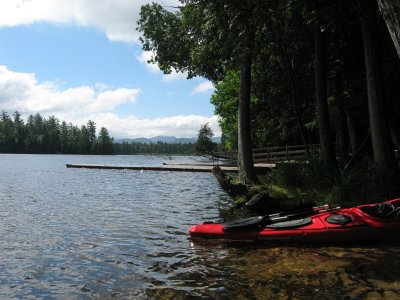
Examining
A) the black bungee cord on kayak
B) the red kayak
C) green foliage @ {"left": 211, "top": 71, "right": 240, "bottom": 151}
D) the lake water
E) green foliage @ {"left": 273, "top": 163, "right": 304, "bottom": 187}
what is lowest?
the lake water

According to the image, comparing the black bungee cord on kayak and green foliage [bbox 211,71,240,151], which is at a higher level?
green foliage [bbox 211,71,240,151]

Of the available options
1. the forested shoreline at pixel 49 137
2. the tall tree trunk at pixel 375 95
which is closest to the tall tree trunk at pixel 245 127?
the tall tree trunk at pixel 375 95

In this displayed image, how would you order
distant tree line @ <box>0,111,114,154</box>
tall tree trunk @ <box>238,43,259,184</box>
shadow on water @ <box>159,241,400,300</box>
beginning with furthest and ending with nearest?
distant tree line @ <box>0,111,114,154</box> < tall tree trunk @ <box>238,43,259,184</box> < shadow on water @ <box>159,241,400,300</box>

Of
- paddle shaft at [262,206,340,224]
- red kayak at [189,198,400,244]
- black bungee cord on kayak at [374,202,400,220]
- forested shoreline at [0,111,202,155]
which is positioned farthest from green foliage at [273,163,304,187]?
forested shoreline at [0,111,202,155]

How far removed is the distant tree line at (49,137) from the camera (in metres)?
131

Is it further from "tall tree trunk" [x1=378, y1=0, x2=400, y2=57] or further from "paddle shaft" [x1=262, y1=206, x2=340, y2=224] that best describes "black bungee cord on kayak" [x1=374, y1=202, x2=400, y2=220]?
"tall tree trunk" [x1=378, y1=0, x2=400, y2=57]

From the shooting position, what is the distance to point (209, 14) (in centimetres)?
1262

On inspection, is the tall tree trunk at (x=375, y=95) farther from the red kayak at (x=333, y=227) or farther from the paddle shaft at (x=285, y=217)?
the paddle shaft at (x=285, y=217)

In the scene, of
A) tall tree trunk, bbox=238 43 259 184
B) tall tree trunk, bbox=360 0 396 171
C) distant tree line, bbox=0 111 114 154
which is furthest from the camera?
distant tree line, bbox=0 111 114 154

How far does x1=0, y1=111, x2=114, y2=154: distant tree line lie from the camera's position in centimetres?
13100

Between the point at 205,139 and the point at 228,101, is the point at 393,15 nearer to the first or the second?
the point at 228,101

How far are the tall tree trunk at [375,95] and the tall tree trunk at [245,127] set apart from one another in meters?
4.36

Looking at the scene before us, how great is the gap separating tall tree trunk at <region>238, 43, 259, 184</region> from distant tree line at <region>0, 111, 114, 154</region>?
422ft

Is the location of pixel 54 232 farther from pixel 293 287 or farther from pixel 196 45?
pixel 196 45
